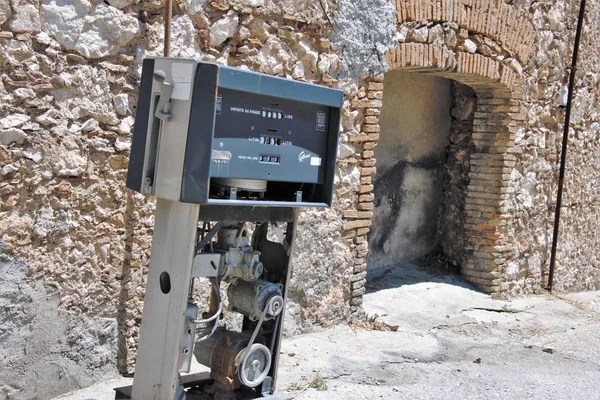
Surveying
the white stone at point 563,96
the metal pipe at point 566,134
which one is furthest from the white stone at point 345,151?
the metal pipe at point 566,134

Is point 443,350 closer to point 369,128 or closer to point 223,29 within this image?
point 369,128

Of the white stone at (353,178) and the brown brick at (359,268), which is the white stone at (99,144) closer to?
the white stone at (353,178)

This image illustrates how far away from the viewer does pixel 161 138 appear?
11.4 feet

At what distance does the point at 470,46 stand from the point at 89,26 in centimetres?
401

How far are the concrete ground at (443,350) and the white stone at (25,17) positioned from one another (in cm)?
205

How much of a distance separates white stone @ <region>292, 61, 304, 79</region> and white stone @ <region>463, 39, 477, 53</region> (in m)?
2.14

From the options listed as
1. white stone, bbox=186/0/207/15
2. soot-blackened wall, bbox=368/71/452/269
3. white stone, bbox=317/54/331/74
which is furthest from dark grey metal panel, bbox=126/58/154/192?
soot-blackened wall, bbox=368/71/452/269

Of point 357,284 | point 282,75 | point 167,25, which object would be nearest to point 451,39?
point 282,75

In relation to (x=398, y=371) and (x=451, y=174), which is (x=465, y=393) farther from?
(x=451, y=174)

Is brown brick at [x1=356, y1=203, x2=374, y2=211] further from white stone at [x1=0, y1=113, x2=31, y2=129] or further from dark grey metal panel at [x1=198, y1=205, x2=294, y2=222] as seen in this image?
white stone at [x1=0, y1=113, x2=31, y2=129]

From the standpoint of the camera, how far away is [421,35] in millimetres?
6625

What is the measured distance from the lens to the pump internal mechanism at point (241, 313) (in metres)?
3.76

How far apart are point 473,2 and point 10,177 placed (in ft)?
15.4

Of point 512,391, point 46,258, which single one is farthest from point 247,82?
point 512,391
